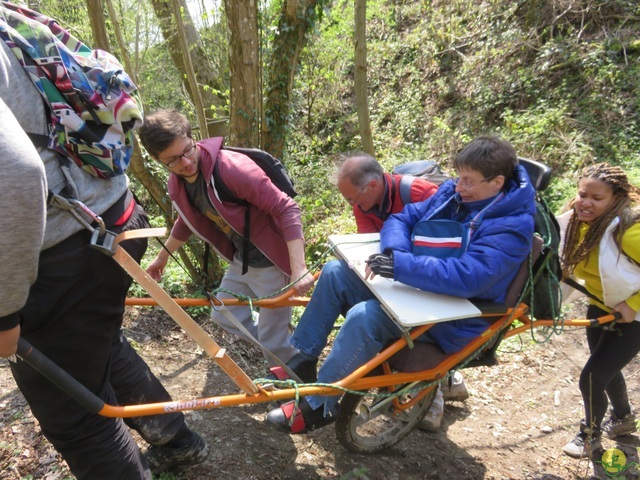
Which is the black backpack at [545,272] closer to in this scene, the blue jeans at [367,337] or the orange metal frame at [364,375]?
the orange metal frame at [364,375]

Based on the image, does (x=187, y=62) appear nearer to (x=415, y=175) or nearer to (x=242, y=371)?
(x=415, y=175)

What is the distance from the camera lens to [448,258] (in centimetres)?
228

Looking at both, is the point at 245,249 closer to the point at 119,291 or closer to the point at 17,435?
the point at 119,291

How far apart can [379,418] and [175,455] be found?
141 cm

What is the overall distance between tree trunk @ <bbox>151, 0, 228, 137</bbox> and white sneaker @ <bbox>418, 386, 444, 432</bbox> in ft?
14.9

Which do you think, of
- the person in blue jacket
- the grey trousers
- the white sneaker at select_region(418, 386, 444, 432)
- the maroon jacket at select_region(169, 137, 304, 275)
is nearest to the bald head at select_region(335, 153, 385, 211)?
the person in blue jacket

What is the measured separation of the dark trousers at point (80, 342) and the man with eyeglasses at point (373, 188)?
1454 mm

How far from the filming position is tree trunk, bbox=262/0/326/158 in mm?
4441

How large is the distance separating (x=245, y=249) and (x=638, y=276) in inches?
86.2

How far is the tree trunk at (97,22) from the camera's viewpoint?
10.7 ft

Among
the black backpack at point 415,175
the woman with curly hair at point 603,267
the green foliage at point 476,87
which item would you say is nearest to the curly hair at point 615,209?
the woman with curly hair at point 603,267

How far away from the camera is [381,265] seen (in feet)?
7.34

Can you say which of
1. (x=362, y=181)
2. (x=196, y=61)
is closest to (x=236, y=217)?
(x=362, y=181)

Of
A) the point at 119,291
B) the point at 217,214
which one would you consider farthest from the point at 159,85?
the point at 119,291
